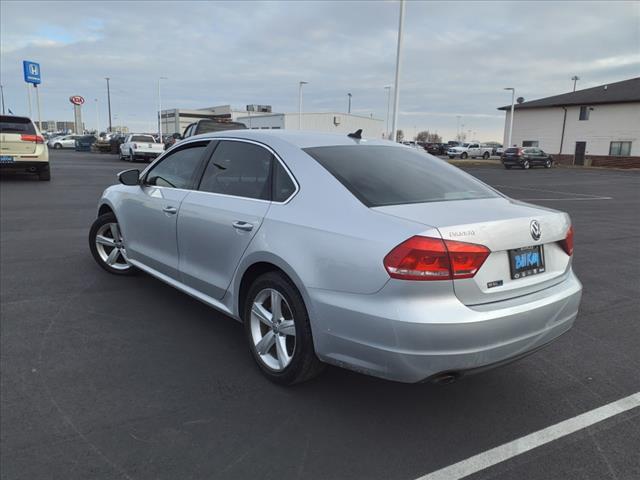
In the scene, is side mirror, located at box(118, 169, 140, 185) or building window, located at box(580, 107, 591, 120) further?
building window, located at box(580, 107, 591, 120)

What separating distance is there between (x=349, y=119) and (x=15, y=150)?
2534 inches

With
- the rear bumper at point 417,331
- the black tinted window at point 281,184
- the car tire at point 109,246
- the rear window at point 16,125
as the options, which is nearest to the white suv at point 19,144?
the rear window at point 16,125

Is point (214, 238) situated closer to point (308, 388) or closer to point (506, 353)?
point (308, 388)

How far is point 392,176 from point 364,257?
2.92 feet

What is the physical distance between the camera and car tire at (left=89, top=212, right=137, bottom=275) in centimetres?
550

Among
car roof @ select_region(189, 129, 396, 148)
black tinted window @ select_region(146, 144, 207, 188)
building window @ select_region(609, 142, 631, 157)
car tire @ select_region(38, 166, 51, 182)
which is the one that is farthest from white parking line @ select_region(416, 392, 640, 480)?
building window @ select_region(609, 142, 631, 157)

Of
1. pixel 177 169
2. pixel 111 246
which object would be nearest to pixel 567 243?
pixel 177 169

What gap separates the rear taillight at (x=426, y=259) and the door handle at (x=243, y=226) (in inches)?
44.5

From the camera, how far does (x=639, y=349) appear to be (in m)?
3.95

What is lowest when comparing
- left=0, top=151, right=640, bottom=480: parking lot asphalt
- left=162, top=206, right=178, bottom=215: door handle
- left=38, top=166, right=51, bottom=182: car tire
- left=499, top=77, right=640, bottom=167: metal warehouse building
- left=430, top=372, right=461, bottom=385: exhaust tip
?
left=0, top=151, right=640, bottom=480: parking lot asphalt

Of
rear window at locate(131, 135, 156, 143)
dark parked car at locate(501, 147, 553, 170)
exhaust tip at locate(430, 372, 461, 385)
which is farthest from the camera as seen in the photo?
dark parked car at locate(501, 147, 553, 170)

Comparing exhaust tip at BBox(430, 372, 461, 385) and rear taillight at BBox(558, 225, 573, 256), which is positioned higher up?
rear taillight at BBox(558, 225, 573, 256)

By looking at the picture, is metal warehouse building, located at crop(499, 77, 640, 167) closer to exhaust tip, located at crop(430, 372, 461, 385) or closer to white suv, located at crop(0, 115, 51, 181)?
white suv, located at crop(0, 115, 51, 181)

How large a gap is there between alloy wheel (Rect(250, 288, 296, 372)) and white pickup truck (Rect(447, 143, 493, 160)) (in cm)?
5114
